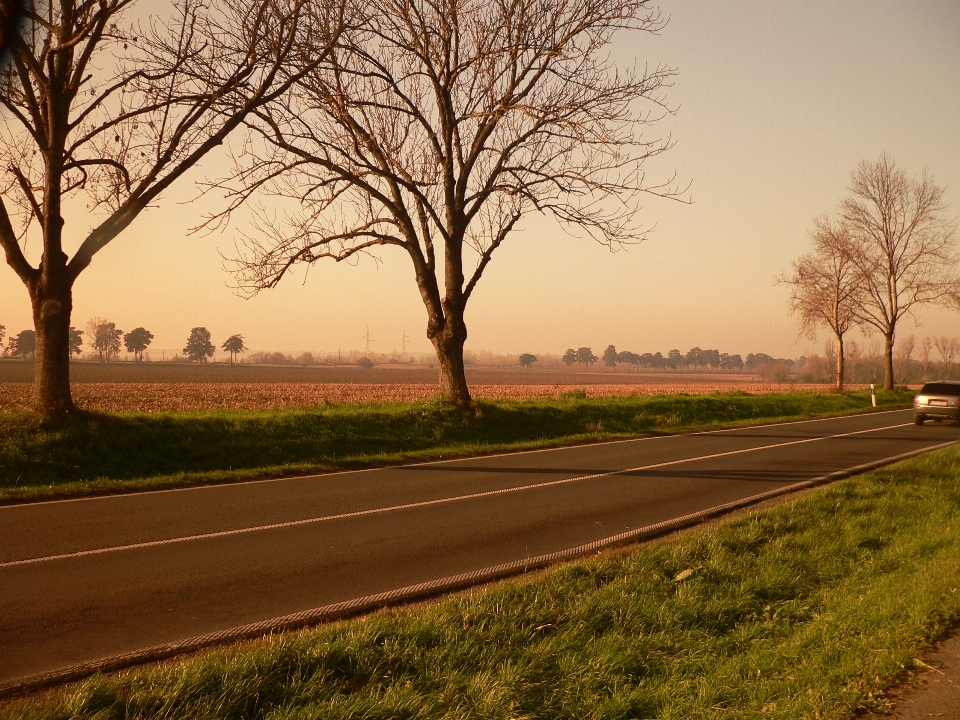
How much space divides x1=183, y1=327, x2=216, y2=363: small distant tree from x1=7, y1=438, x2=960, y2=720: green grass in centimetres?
17607

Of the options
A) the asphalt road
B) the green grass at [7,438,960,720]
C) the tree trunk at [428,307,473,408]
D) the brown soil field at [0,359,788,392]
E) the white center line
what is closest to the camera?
the green grass at [7,438,960,720]

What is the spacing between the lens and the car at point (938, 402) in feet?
83.9

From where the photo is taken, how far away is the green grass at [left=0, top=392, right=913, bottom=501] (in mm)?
12031

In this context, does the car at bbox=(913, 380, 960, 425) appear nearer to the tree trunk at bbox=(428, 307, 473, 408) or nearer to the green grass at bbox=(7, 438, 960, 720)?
the tree trunk at bbox=(428, 307, 473, 408)

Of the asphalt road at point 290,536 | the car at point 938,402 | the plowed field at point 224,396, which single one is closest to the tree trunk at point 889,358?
the plowed field at point 224,396

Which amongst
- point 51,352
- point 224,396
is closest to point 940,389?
point 51,352

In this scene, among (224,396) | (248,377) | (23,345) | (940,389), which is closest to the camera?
(940,389)

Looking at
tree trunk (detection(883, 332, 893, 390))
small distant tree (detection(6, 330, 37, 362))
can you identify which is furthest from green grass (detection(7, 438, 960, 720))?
small distant tree (detection(6, 330, 37, 362))

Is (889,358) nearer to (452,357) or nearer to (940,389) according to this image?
(940,389)

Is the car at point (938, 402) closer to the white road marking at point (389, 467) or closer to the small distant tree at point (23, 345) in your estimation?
the white road marking at point (389, 467)

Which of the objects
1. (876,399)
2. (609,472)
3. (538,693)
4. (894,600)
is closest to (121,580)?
(538,693)

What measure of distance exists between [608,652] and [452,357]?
52.0ft

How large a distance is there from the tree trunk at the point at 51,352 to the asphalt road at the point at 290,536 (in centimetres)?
455

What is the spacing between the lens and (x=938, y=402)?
84.6ft
